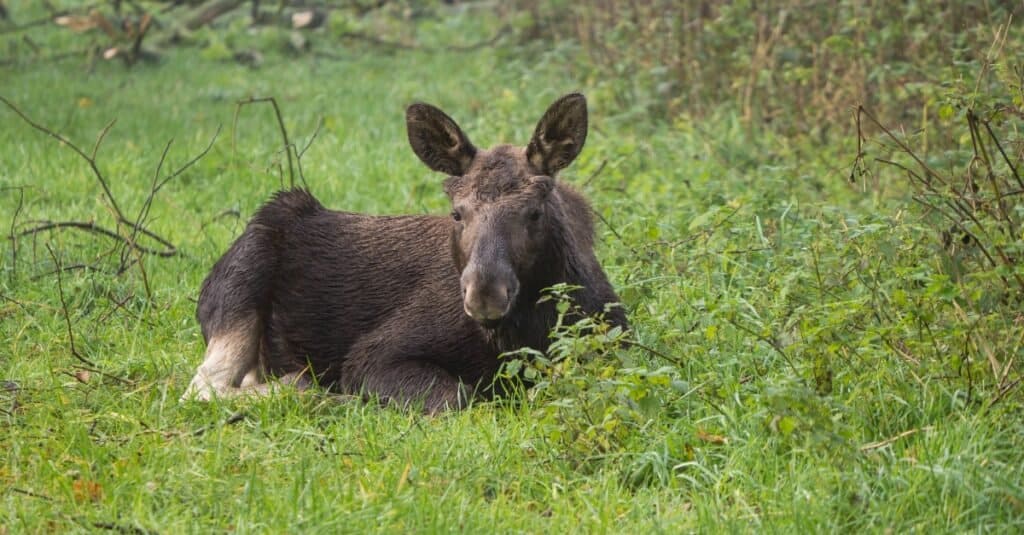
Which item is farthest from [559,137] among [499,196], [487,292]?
[487,292]

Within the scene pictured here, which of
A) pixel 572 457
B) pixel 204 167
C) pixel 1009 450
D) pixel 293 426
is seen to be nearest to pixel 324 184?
pixel 204 167

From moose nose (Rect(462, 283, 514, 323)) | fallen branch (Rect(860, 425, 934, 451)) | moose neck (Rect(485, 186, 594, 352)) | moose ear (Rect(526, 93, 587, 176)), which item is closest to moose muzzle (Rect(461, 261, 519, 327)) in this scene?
moose nose (Rect(462, 283, 514, 323))

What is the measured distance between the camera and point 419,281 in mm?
6719

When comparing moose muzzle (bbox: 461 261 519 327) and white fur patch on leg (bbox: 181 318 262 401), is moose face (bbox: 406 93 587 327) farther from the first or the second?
white fur patch on leg (bbox: 181 318 262 401)

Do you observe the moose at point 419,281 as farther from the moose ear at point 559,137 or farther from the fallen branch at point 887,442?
the fallen branch at point 887,442

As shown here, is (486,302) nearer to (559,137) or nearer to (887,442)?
(559,137)

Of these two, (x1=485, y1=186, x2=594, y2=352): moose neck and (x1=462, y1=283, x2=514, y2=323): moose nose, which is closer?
(x1=462, y1=283, x2=514, y2=323): moose nose

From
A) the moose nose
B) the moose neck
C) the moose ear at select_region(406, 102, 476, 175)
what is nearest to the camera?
the moose nose

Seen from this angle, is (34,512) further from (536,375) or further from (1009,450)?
(1009,450)

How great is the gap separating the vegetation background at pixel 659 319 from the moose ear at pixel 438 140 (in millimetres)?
951

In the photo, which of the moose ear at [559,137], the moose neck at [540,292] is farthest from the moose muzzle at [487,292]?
the moose ear at [559,137]

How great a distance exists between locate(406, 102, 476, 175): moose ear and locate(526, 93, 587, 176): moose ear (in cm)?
30

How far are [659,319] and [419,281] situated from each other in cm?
119

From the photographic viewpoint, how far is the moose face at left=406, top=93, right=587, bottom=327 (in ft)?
18.6
